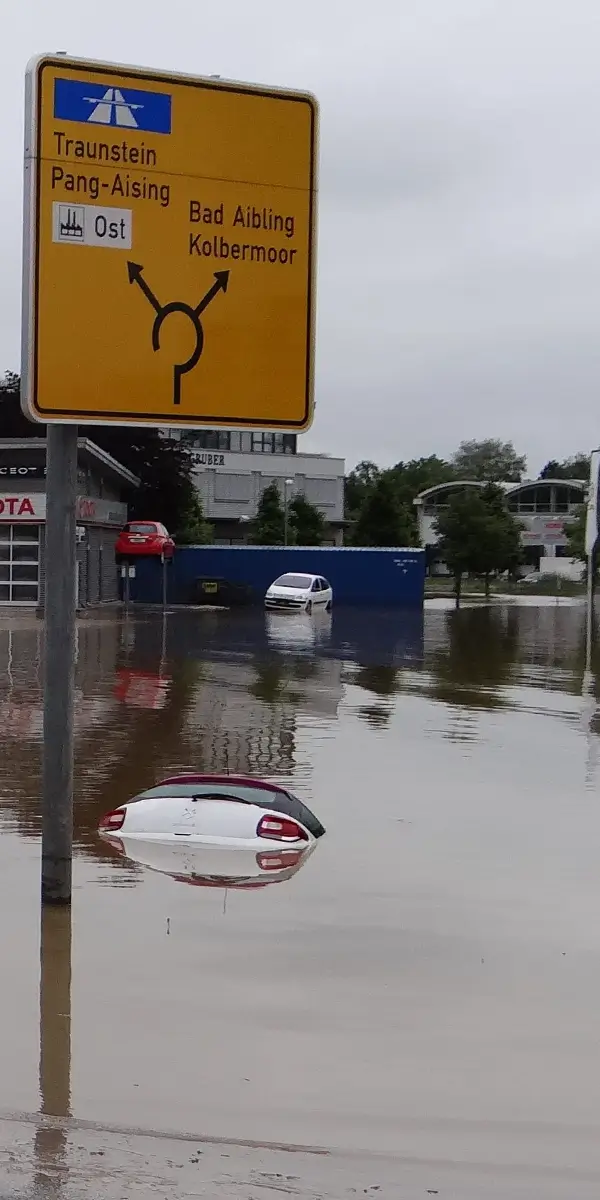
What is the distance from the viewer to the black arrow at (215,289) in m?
7.33

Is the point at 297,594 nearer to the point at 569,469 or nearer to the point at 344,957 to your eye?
the point at 344,957

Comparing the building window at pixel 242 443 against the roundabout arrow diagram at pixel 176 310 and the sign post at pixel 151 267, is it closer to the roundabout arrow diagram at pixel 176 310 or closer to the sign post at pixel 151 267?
the sign post at pixel 151 267

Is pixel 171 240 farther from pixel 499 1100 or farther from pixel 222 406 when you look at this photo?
pixel 499 1100

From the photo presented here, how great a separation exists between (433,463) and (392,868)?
496ft

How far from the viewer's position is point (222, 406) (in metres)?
7.32

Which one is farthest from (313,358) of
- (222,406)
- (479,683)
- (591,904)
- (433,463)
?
(433,463)

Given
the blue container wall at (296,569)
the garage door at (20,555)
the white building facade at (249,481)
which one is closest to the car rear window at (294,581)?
the blue container wall at (296,569)

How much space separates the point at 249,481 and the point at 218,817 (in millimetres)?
75999

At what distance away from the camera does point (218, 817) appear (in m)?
12.0

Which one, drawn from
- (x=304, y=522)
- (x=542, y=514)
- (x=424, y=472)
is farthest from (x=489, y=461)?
(x=304, y=522)

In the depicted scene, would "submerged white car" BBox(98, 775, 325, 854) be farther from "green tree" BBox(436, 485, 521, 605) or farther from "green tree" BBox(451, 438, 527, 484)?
"green tree" BBox(451, 438, 527, 484)

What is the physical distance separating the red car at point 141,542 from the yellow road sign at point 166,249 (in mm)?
44716

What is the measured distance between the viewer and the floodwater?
646 cm

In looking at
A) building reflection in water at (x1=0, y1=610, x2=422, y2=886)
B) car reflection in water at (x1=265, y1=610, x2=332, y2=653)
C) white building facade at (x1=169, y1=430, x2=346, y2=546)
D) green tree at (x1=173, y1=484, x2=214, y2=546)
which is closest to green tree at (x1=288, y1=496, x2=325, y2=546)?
white building facade at (x1=169, y1=430, x2=346, y2=546)
